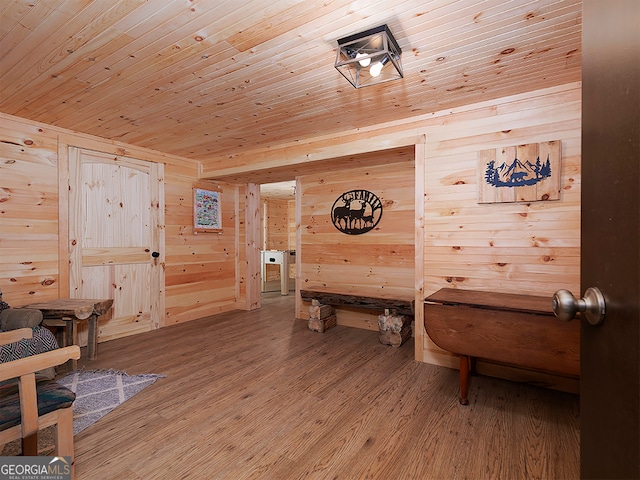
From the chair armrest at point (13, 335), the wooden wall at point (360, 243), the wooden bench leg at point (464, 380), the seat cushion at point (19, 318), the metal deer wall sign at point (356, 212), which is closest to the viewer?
the chair armrest at point (13, 335)

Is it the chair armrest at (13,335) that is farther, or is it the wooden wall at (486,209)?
the wooden wall at (486,209)

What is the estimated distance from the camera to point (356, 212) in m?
3.91

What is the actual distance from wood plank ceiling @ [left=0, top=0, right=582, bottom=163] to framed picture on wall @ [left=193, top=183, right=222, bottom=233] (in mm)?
1428

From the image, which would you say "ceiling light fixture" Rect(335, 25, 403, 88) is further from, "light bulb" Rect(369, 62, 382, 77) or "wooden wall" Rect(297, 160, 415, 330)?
"wooden wall" Rect(297, 160, 415, 330)

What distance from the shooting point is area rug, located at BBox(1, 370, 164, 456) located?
177 cm

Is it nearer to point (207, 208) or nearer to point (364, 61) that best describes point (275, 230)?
point (207, 208)

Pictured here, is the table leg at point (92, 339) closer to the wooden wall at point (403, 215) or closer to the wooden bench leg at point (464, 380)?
the wooden wall at point (403, 215)

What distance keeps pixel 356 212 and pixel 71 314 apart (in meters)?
2.94

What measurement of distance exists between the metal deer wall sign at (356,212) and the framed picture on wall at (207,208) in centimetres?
169

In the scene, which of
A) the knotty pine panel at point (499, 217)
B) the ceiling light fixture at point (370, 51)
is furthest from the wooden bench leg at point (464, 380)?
the ceiling light fixture at point (370, 51)

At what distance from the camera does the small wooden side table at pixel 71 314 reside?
2666 mm

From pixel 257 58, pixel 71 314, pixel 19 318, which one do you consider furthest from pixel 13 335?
pixel 257 58

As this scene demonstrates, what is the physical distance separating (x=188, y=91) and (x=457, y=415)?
2.80 metres

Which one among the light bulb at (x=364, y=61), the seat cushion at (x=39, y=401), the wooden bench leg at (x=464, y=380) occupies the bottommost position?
the wooden bench leg at (x=464, y=380)
